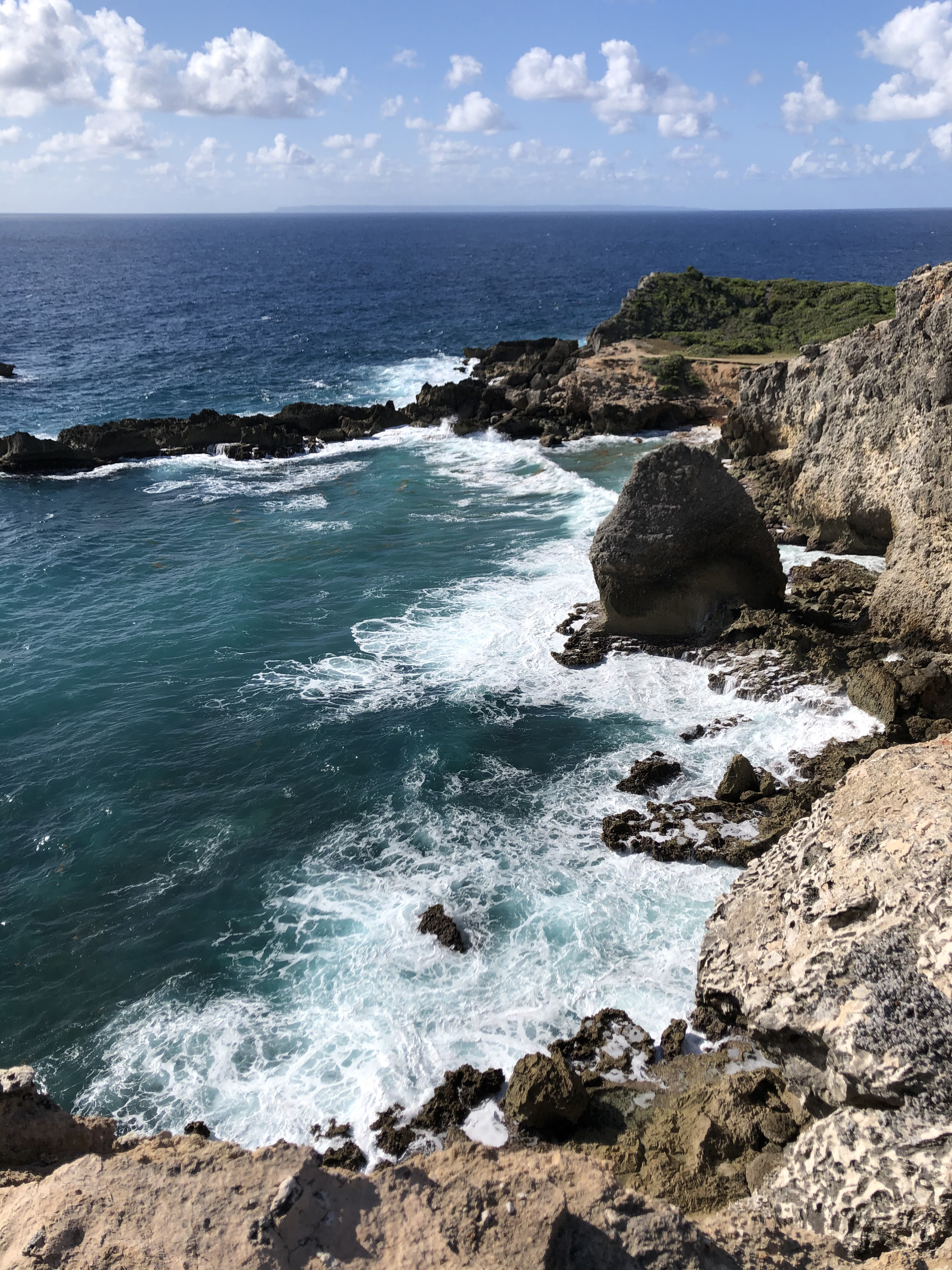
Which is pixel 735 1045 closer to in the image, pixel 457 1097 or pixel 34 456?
pixel 457 1097

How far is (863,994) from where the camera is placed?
29.3ft

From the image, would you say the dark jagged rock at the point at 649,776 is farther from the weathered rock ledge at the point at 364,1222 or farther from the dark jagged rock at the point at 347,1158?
the weathered rock ledge at the point at 364,1222

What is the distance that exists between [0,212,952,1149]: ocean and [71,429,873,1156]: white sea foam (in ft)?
0.21

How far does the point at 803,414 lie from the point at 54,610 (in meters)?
29.4

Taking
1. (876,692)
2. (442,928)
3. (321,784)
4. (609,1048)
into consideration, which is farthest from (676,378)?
(609,1048)

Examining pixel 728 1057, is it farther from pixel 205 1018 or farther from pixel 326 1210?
pixel 205 1018

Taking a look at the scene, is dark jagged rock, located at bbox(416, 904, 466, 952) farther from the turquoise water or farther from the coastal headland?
the turquoise water

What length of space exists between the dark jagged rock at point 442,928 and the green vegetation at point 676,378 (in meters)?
42.0

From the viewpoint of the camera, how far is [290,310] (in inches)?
4200

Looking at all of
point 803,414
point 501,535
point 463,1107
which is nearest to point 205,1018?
A: point 463,1107

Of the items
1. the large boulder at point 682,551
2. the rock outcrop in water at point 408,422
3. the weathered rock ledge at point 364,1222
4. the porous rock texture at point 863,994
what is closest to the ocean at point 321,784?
the large boulder at point 682,551

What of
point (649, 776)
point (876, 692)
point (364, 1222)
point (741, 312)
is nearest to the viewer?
point (364, 1222)

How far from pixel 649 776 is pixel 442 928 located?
6.62m

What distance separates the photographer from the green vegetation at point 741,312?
6122cm
